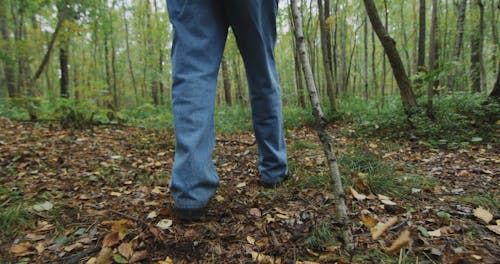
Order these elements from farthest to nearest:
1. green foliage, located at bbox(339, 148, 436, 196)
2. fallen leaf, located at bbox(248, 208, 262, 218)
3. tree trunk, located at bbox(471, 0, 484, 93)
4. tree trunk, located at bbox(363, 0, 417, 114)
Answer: tree trunk, located at bbox(471, 0, 484, 93)
tree trunk, located at bbox(363, 0, 417, 114)
green foliage, located at bbox(339, 148, 436, 196)
fallen leaf, located at bbox(248, 208, 262, 218)

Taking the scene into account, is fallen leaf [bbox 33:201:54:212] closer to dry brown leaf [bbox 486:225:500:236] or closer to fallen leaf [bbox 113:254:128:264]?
fallen leaf [bbox 113:254:128:264]

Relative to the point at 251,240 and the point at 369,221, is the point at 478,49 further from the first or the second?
the point at 251,240

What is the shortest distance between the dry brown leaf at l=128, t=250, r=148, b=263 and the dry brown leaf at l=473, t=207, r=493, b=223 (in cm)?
→ 136

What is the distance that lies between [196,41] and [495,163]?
2274 millimetres

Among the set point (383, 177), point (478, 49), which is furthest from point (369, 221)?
point (478, 49)

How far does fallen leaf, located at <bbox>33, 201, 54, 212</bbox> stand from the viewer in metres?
1.26

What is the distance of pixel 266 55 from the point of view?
136 centimetres

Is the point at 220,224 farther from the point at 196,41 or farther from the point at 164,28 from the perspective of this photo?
the point at 164,28

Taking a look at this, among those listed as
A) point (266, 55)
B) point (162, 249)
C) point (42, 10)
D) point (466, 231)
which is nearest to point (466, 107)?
point (466, 231)

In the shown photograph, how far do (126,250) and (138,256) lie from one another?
0.06 m

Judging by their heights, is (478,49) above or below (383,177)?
above

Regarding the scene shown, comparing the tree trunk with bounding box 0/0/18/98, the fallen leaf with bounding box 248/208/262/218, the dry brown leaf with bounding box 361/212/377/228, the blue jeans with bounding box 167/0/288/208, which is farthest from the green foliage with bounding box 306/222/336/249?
the tree trunk with bounding box 0/0/18/98

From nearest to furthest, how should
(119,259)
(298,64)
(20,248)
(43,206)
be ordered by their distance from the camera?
1. (119,259)
2. (20,248)
3. (43,206)
4. (298,64)

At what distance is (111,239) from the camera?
3.18ft
